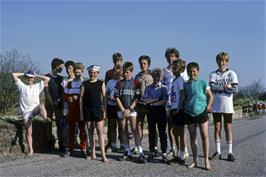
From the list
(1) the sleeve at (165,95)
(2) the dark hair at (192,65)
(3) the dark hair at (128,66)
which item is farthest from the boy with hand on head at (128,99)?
(2) the dark hair at (192,65)

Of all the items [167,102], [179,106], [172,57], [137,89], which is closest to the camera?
[179,106]

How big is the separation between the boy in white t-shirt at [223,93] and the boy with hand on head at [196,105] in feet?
2.46

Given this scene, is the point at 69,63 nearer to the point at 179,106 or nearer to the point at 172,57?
the point at 172,57

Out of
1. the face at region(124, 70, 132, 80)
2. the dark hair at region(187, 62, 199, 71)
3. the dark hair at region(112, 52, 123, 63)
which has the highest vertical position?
the dark hair at region(112, 52, 123, 63)

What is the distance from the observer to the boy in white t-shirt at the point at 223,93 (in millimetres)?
7910

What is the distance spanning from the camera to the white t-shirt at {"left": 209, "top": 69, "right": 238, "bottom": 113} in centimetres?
792

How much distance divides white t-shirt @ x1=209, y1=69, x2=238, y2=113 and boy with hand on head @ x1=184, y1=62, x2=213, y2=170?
2.40 ft

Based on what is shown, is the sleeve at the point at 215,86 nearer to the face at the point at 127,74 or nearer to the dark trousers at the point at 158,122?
the dark trousers at the point at 158,122

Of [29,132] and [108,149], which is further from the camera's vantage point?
[108,149]

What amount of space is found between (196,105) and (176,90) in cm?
54

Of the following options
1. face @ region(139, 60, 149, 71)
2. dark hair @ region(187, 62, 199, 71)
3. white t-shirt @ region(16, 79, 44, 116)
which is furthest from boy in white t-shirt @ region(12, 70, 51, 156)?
dark hair @ region(187, 62, 199, 71)

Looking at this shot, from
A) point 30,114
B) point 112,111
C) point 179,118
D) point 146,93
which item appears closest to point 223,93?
point 179,118

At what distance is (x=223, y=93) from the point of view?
26.1 feet

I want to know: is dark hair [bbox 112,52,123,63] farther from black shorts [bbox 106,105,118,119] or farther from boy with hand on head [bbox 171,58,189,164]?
boy with hand on head [bbox 171,58,189,164]
